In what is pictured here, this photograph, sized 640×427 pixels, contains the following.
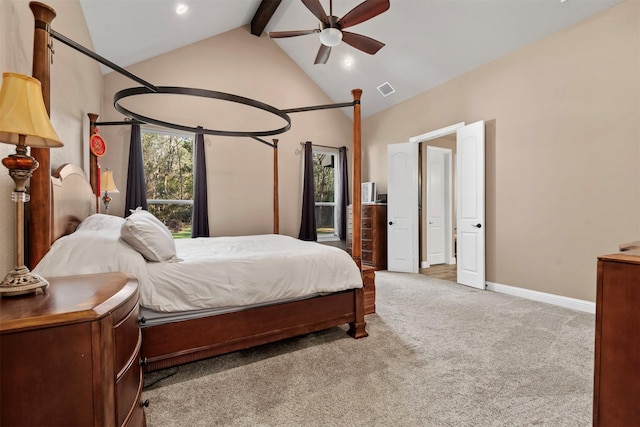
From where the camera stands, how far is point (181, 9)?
12.5 feet

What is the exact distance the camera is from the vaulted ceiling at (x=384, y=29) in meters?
3.34

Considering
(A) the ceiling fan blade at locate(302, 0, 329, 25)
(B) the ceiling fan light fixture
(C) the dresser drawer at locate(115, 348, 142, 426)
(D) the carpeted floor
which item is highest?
(A) the ceiling fan blade at locate(302, 0, 329, 25)

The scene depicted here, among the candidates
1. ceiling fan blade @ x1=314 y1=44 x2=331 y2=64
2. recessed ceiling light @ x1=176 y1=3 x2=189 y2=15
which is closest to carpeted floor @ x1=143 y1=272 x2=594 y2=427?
ceiling fan blade @ x1=314 y1=44 x2=331 y2=64

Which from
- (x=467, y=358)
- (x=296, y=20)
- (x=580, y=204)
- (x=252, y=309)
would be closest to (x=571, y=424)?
(x=467, y=358)

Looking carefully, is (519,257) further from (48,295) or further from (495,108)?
(48,295)

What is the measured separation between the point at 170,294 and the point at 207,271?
0.25 meters

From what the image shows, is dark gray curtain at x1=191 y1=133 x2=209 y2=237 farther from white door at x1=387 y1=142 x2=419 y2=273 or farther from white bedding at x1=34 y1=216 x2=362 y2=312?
white door at x1=387 y1=142 x2=419 y2=273

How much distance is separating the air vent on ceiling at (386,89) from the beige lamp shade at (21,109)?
5178 mm

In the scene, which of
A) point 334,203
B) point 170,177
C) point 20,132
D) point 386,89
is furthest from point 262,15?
point 20,132

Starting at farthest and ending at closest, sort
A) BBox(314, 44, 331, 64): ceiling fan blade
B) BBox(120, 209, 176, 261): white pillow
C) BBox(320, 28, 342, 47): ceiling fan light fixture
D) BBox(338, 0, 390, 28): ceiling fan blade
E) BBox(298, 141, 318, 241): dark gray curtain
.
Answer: BBox(298, 141, 318, 241): dark gray curtain
BBox(314, 44, 331, 64): ceiling fan blade
BBox(320, 28, 342, 47): ceiling fan light fixture
BBox(338, 0, 390, 28): ceiling fan blade
BBox(120, 209, 176, 261): white pillow

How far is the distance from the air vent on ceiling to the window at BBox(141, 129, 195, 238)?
3448mm

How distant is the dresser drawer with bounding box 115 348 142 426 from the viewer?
40.5 inches

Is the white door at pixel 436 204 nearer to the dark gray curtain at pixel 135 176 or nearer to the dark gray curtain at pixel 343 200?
the dark gray curtain at pixel 343 200

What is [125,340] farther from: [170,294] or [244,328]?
[244,328]
